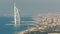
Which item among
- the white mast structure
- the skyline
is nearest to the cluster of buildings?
the skyline

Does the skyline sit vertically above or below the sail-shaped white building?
above

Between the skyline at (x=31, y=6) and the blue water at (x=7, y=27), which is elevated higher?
the skyline at (x=31, y=6)

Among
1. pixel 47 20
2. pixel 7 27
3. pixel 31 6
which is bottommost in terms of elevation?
pixel 7 27

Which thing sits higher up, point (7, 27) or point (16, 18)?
point (16, 18)

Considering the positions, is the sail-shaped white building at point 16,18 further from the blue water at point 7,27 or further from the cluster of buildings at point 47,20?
the cluster of buildings at point 47,20

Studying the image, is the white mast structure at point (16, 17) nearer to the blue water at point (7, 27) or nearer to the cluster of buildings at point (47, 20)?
the blue water at point (7, 27)

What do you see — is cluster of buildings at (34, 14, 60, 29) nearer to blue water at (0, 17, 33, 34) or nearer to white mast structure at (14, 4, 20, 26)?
blue water at (0, 17, 33, 34)

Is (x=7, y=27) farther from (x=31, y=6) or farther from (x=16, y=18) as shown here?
(x=31, y=6)

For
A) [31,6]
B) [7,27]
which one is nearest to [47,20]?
[31,6]

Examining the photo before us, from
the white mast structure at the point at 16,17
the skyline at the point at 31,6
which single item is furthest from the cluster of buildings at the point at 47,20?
the white mast structure at the point at 16,17
